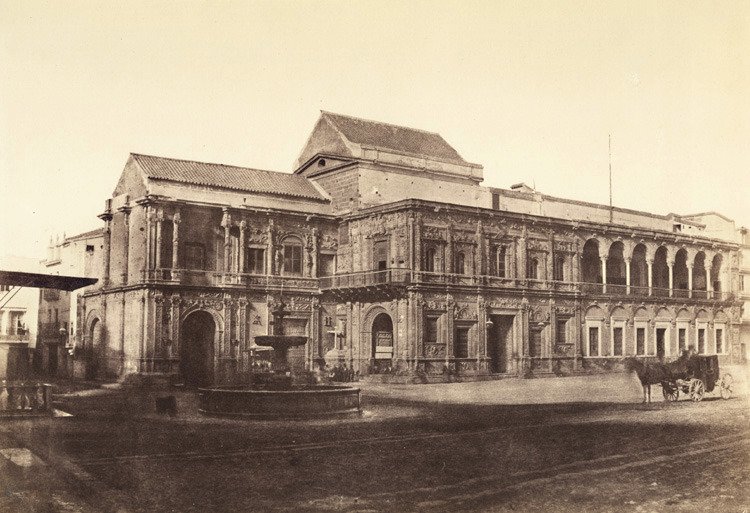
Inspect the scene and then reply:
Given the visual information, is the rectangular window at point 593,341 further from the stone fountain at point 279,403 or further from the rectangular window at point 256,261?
the stone fountain at point 279,403

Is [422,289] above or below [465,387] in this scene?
above

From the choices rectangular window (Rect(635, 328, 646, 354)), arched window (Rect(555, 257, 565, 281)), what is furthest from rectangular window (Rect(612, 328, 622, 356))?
arched window (Rect(555, 257, 565, 281))

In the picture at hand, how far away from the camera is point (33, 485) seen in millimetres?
10156

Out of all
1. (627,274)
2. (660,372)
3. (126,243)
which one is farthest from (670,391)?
(126,243)

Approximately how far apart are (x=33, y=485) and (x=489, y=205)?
31.3m

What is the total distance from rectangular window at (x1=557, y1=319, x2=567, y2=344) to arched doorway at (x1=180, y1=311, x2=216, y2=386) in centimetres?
1625

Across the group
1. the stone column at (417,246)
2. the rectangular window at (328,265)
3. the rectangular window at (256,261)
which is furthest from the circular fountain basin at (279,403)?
the rectangular window at (328,265)

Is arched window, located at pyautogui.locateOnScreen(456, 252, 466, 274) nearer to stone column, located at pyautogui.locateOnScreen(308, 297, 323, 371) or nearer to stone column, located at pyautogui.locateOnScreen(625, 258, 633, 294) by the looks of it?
stone column, located at pyautogui.locateOnScreen(308, 297, 323, 371)

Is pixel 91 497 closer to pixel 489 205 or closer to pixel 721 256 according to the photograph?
pixel 489 205

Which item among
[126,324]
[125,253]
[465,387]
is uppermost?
[125,253]

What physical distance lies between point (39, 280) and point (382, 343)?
19.5m

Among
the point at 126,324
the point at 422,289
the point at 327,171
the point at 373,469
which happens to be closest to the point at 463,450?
the point at 373,469

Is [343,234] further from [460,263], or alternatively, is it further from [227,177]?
[227,177]

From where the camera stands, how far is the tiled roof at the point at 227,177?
1261 inches
